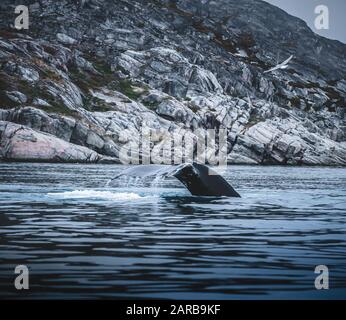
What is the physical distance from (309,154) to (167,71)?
56.9 meters

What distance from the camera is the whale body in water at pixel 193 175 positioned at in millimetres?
→ 22188

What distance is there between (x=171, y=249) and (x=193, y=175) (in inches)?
445

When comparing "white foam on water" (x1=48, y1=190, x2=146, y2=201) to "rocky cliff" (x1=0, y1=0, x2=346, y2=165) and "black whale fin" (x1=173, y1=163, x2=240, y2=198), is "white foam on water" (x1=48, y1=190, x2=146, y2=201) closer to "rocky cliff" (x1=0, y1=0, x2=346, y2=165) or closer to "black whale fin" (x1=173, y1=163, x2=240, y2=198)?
"black whale fin" (x1=173, y1=163, x2=240, y2=198)

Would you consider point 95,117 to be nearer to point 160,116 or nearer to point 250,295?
point 160,116

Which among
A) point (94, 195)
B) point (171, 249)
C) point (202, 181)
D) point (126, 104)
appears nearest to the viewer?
point (171, 249)

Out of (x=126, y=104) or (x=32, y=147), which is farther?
(x=126, y=104)

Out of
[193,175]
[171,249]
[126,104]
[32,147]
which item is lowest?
[32,147]

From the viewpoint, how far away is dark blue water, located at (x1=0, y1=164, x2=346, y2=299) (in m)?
10.4

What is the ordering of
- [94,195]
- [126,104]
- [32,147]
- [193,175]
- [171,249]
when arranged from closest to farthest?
[171,249] < [193,175] < [94,195] < [32,147] < [126,104]

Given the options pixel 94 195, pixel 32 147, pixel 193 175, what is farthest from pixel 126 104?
pixel 193 175

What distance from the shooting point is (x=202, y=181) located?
26.9m

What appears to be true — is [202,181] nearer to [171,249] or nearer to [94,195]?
[94,195]

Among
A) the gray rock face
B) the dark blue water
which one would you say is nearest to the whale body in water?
the dark blue water
